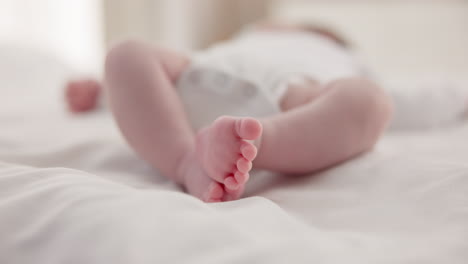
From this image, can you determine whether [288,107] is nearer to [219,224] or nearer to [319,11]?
[219,224]

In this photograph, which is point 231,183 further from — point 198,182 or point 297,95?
point 297,95

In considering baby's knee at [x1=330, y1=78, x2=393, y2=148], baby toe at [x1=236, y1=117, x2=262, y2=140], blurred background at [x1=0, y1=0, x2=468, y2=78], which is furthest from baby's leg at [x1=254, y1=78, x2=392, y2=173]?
blurred background at [x1=0, y1=0, x2=468, y2=78]

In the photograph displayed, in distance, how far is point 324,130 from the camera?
65cm

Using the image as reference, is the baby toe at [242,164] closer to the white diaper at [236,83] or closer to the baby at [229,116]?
the baby at [229,116]

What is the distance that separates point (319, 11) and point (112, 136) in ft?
6.41

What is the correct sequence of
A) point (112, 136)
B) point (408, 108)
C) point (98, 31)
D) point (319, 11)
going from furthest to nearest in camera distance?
1. point (98, 31)
2. point (319, 11)
3. point (408, 108)
4. point (112, 136)

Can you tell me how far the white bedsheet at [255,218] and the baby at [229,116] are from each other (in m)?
0.04

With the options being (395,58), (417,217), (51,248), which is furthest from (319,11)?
(51,248)

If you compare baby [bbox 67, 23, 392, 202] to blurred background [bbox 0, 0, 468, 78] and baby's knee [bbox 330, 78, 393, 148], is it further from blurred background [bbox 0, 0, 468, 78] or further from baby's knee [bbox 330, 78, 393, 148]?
blurred background [bbox 0, 0, 468, 78]

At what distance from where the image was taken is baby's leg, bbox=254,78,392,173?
0.64m

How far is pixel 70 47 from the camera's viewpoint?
9.19ft

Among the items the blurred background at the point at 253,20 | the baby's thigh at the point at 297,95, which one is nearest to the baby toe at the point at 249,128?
the baby's thigh at the point at 297,95

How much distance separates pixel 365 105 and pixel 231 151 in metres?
0.23

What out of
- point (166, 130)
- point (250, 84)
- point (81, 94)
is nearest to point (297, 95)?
point (250, 84)
